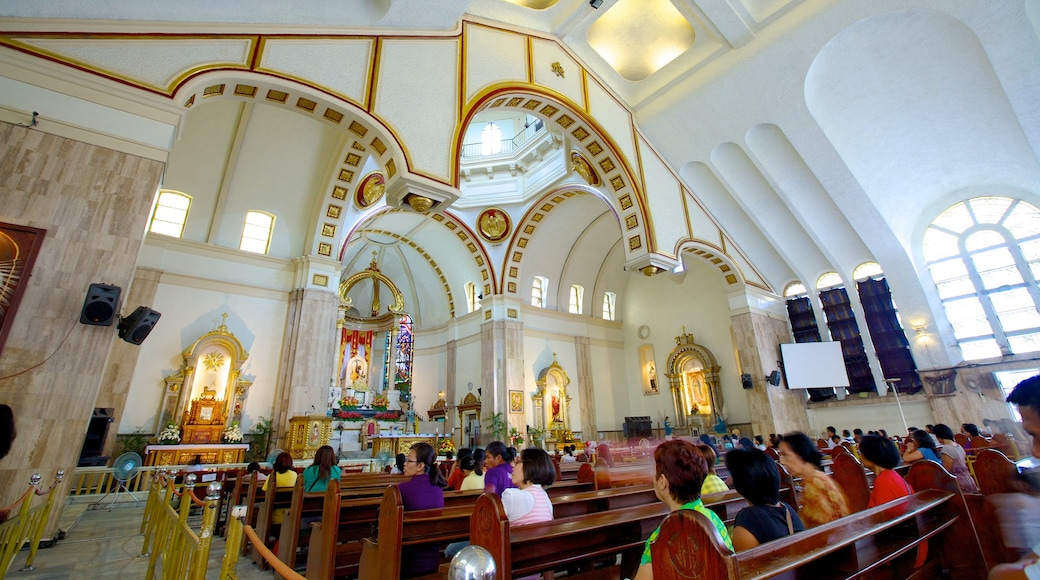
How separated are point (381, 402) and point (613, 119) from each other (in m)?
12.1

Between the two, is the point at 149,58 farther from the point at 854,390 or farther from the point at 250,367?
the point at 854,390

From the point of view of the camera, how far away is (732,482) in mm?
3268

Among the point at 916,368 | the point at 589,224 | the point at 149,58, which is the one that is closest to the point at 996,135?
the point at 916,368

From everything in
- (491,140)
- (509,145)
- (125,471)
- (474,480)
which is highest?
(491,140)

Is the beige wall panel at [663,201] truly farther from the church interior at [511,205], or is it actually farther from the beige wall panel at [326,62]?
the beige wall panel at [326,62]

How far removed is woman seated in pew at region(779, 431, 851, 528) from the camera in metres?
2.52

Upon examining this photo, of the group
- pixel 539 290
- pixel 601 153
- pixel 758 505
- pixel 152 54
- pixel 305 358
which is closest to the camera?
pixel 758 505

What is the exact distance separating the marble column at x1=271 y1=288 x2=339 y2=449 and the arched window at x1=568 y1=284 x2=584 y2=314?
9.82 meters

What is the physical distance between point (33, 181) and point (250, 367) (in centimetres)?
638

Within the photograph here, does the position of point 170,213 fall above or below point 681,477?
above

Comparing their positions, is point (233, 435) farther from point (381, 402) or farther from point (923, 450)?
point (923, 450)

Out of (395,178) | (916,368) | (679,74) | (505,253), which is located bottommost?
(916,368)

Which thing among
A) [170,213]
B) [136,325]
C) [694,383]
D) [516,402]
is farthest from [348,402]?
[694,383]

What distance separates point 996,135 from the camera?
1096 cm
